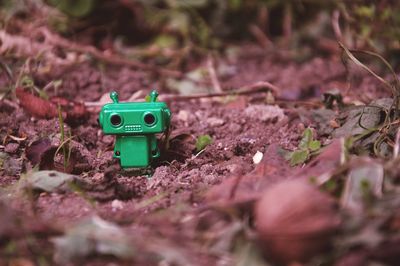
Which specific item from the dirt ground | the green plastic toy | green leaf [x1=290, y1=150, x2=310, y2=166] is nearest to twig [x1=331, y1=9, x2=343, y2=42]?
the dirt ground

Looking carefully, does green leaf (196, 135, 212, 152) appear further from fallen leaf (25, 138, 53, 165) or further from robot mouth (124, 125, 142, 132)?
fallen leaf (25, 138, 53, 165)

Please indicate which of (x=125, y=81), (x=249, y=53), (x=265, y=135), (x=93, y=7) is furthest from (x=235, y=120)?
Result: (x=93, y=7)

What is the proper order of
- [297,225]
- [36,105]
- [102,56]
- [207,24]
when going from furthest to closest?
[207,24] → [102,56] → [36,105] → [297,225]

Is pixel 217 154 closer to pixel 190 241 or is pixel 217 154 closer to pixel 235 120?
pixel 235 120

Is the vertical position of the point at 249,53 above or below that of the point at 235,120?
above

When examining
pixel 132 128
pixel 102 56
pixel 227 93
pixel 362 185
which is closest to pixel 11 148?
pixel 132 128

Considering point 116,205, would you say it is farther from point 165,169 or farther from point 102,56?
point 102,56
